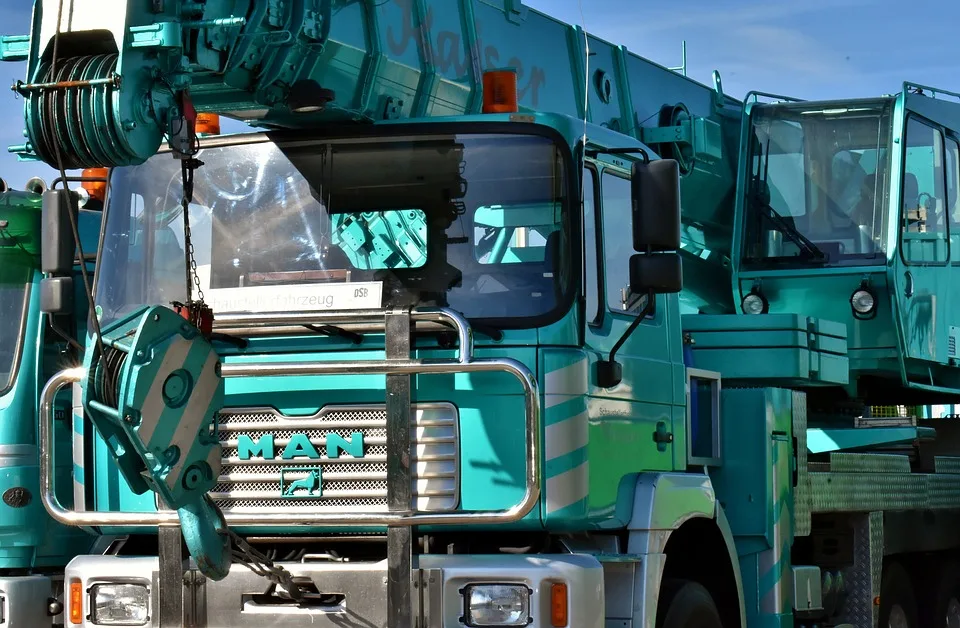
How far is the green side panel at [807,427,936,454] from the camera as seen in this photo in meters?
8.81

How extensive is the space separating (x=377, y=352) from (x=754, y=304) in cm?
533

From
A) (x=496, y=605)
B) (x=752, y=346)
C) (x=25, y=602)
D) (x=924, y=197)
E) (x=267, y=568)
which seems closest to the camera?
(x=496, y=605)

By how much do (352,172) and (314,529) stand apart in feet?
4.89

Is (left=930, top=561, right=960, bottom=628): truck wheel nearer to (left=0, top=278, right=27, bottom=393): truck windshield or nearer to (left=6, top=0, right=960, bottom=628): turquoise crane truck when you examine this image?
(left=6, top=0, right=960, bottom=628): turquoise crane truck

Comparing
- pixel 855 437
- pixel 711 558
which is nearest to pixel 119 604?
pixel 711 558

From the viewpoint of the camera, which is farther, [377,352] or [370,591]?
[377,352]

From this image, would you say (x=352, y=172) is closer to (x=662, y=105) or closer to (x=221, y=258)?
(x=221, y=258)

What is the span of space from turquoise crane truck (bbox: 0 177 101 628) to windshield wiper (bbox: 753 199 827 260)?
16.2 ft

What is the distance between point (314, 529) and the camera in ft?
19.2

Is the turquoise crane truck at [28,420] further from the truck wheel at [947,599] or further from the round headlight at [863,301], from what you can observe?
the truck wheel at [947,599]

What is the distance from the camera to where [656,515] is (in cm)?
619

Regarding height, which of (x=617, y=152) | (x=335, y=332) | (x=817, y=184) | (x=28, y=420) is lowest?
(x=28, y=420)

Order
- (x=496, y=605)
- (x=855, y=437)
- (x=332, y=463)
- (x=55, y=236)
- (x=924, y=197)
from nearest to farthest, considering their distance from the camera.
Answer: (x=496, y=605) → (x=332, y=463) → (x=55, y=236) → (x=855, y=437) → (x=924, y=197)

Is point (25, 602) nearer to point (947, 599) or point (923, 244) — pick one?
point (947, 599)
